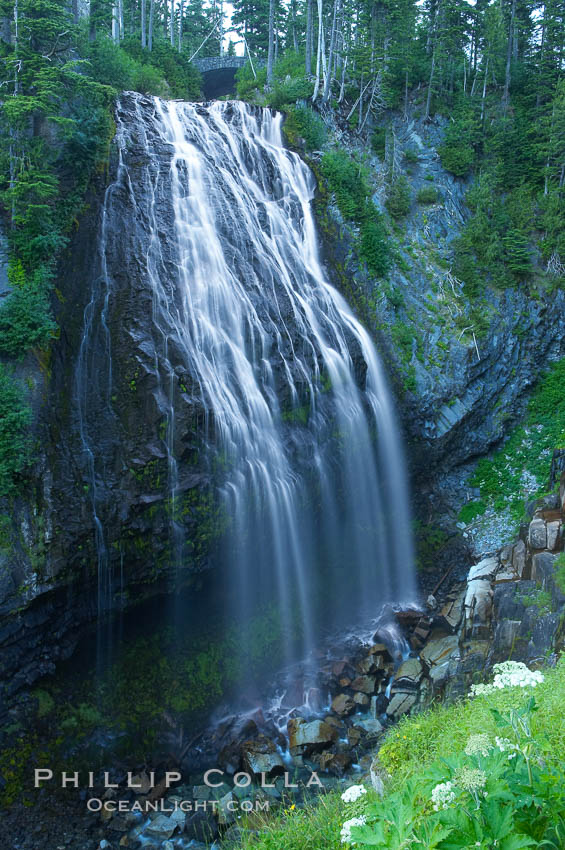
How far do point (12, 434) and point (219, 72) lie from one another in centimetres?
2671

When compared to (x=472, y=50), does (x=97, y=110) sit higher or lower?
lower

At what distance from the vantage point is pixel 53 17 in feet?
43.2

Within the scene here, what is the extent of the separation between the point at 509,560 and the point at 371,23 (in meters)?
22.1

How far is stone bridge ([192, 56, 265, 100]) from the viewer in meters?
28.3

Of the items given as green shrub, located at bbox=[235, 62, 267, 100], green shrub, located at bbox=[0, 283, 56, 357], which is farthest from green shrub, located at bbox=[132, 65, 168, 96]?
green shrub, located at bbox=[0, 283, 56, 357]

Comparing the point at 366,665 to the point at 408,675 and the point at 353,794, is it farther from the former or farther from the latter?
the point at 353,794

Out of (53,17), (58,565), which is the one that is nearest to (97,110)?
(53,17)

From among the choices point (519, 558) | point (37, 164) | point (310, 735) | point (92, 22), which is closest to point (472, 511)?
point (519, 558)

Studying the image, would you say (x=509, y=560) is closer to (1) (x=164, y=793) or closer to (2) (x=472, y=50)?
(1) (x=164, y=793)

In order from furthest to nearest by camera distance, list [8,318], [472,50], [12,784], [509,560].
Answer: [472,50] < [509,560] < [8,318] < [12,784]

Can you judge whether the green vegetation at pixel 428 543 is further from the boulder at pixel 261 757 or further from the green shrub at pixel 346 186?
the green shrub at pixel 346 186

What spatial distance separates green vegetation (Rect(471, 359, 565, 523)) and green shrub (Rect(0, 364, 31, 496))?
40.0ft

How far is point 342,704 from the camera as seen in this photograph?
410 inches

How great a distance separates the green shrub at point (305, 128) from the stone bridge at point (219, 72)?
10.1m
